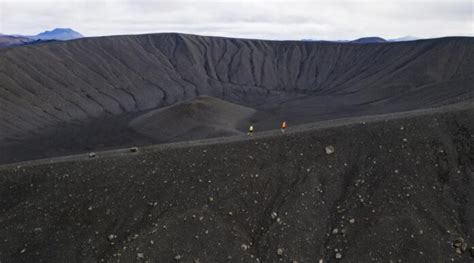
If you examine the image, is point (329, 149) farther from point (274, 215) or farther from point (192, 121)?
point (192, 121)

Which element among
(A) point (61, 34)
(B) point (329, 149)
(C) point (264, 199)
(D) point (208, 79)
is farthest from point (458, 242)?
(A) point (61, 34)

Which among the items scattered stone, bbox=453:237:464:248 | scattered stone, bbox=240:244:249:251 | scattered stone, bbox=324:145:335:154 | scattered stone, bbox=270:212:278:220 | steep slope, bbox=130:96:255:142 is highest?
scattered stone, bbox=324:145:335:154

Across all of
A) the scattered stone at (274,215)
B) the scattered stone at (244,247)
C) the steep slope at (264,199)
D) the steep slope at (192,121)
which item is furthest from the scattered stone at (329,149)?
the steep slope at (192,121)

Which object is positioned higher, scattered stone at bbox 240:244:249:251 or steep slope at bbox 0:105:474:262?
steep slope at bbox 0:105:474:262

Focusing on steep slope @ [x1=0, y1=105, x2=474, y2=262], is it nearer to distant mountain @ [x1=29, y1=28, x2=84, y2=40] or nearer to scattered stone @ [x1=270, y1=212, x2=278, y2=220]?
scattered stone @ [x1=270, y1=212, x2=278, y2=220]

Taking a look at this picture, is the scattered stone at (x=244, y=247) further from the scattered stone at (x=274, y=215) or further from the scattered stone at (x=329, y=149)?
the scattered stone at (x=329, y=149)

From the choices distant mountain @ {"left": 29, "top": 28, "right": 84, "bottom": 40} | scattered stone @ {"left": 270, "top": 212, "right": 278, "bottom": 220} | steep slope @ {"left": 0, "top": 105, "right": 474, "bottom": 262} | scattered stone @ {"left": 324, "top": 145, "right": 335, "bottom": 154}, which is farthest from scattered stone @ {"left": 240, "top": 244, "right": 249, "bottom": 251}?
distant mountain @ {"left": 29, "top": 28, "right": 84, "bottom": 40}
